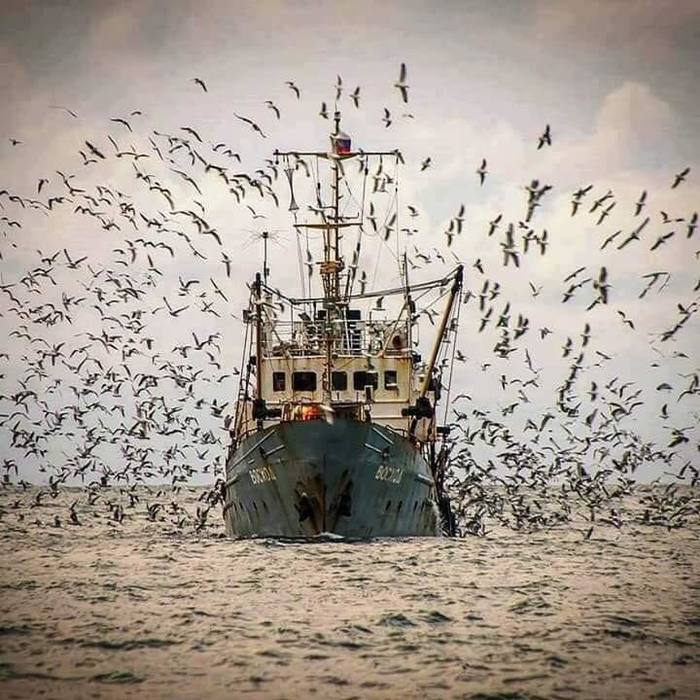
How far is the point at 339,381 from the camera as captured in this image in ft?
148

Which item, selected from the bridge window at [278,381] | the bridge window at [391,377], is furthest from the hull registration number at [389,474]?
the bridge window at [278,381]

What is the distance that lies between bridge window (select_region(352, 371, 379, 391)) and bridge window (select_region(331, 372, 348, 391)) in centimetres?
30

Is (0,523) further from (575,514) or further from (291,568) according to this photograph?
(575,514)

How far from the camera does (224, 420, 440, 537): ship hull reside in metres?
37.9

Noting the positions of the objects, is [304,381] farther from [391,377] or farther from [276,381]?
[391,377]

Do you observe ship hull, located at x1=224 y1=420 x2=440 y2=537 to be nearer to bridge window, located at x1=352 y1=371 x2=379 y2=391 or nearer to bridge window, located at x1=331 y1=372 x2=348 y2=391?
bridge window, located at x1=352 y1=371 x2=379 y2=391

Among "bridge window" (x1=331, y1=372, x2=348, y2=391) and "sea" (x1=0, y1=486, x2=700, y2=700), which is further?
"bridge window" (x1=331, y1=372, x2=348, y2=391)

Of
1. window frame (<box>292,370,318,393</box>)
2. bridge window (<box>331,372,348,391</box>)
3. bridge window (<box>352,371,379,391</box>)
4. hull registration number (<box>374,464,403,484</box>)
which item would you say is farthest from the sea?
window frame (<box>292,370,318,393</box>)

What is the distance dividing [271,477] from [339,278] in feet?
41.1

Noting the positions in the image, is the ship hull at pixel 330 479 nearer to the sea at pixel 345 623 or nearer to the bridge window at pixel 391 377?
the sea at pixel 345 623

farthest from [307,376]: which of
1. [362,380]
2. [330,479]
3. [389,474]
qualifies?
[330,479]

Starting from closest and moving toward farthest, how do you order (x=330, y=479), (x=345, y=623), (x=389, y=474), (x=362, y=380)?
(x=345, y=623) → (x=330, y=479) → (x=389, y=474) → (x=362, y=380)

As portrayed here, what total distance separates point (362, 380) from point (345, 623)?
72.7ft

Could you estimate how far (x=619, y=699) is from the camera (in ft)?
56.8
